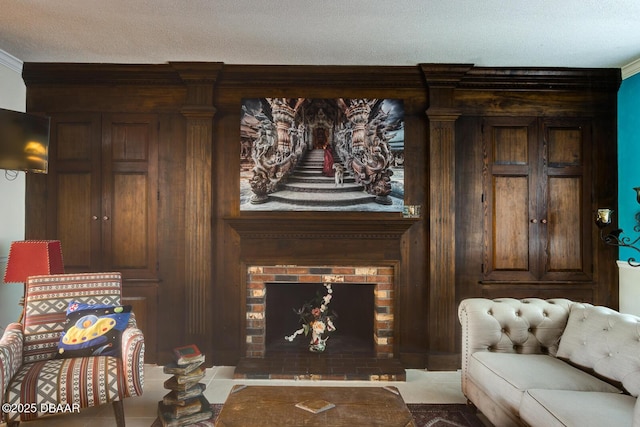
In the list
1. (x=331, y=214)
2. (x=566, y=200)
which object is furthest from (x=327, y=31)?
(x=566, y=200)

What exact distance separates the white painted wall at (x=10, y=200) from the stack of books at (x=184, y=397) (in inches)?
66.5

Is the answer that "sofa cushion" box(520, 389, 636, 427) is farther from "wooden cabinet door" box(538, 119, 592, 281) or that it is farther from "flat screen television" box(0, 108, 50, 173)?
"flat screen television" box(0, 108, 50, 173)

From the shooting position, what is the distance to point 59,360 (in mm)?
2385

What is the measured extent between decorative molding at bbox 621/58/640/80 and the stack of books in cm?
414

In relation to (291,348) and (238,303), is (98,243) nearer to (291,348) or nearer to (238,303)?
(238,303)

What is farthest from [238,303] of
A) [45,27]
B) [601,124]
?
[601,124]

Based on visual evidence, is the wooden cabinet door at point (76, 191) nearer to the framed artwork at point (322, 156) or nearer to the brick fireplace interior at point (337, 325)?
the framed artwork at point (322, 156)

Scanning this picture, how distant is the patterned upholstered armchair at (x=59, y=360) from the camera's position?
212 centimetres

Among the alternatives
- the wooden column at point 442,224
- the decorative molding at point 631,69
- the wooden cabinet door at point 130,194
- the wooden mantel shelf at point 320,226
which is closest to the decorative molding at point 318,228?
the wooden mantel shelf at point 320,226

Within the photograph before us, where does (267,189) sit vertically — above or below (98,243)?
above

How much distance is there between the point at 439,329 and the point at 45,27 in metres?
3.84

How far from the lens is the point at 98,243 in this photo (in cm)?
360

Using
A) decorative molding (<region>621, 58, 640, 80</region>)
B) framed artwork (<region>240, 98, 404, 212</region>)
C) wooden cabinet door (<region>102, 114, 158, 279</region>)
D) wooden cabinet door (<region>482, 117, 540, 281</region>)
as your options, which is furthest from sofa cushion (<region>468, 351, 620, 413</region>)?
wooden cabinet door (<region>102, 114, 158, 279</region>)

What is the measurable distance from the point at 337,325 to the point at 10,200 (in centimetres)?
311
